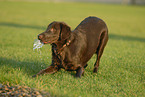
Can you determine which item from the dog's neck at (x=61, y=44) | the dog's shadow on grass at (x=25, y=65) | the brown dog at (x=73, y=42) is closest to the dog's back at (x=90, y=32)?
the brown dog at (x=73, y=42)

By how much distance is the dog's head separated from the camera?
15.2 feet

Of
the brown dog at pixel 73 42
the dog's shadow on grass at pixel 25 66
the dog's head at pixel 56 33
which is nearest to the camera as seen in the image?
the dog's head at pixel 56 33

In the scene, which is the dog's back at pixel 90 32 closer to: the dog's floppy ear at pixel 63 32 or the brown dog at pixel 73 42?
the brown dog at pixel 73 42

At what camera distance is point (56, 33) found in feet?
15.6

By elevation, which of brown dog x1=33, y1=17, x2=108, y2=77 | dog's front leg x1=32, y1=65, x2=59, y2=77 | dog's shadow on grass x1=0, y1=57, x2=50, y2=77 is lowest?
dog's shadow on grass x1=0, y1=57, x2=50, y2=77

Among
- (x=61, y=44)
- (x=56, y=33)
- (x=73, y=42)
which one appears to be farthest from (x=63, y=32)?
(x=73, y=42)

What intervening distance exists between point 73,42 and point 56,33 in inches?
20.8

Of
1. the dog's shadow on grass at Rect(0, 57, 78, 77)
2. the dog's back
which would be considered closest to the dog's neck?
the dog's back

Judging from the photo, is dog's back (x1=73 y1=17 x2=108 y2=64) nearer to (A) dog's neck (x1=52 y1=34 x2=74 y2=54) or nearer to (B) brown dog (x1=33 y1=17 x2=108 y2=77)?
(B) brown dog (x1=33 y1=17 x2=108 y2=77)

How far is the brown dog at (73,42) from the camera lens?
4.76 metres

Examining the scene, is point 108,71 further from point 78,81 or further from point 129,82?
point 78,81

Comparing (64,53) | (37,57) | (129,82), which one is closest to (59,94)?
(64,53)

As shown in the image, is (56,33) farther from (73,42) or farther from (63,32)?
(73,42)

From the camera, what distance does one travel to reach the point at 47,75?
16.8 ft
